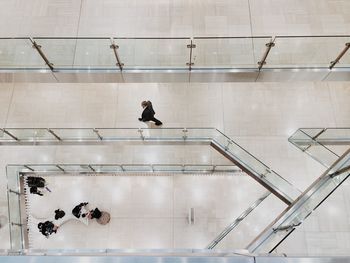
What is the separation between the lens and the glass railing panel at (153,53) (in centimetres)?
523

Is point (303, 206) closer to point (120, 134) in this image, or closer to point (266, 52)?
point (266, 52)

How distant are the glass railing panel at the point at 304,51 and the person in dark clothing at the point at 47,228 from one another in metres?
6.66

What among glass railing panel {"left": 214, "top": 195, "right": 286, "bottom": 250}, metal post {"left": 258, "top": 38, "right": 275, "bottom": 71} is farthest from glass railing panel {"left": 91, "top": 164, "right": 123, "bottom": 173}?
metal post {"left": 258, "top": 38, "right": 275, "bottom": 71}

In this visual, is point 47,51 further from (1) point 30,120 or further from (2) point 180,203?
(2) point 180,203

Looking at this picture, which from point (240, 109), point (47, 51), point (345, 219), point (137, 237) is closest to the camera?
point (47, 51)

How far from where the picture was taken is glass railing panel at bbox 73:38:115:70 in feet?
17.1

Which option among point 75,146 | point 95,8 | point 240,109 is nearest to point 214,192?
point 240,109

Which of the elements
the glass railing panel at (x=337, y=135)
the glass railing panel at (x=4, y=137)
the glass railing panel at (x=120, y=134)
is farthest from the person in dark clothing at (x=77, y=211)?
the glass railing panel at (x=337, y=135)

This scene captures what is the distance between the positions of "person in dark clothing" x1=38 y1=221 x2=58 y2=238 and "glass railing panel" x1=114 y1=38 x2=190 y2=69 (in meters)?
4.90

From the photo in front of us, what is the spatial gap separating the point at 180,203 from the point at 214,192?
980 mm

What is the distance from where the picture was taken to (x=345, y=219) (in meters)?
6.48

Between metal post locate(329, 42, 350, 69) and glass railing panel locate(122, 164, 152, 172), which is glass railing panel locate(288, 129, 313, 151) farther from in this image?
glass railing panel locate(122, 164, 152, 172)

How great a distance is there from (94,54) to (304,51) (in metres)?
3.88

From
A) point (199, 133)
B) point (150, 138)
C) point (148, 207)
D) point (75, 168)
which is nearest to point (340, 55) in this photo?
point (199, 133)
